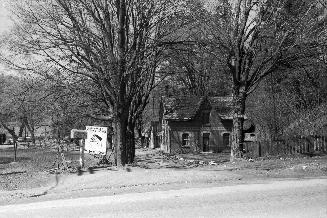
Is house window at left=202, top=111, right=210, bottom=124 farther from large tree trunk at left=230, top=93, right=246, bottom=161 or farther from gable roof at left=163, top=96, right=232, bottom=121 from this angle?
large tree trunk at left=230, top=93, right=246, bottom=161

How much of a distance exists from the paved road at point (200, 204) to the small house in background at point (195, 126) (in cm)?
3957

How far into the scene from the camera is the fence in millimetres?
28547

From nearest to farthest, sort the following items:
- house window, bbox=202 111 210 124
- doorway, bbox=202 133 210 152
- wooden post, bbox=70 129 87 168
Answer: wooden post, bbox=70 129 87 168, doorway, bbox=202 133 210 152, house window, bbox=202 111 210 124

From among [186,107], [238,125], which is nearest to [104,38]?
[238,125]

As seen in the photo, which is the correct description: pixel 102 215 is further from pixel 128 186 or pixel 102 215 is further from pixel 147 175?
pixel 147 175

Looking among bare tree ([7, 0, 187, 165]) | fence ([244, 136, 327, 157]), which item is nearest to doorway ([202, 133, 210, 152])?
Result: fence ([244, 136, 327, 157])

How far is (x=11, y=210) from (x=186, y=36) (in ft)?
56.1

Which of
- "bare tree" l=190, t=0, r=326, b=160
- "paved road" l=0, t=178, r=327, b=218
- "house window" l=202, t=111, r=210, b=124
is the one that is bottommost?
"paved road" l=0, t=178, r=327, b=218

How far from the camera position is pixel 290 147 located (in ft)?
96.6

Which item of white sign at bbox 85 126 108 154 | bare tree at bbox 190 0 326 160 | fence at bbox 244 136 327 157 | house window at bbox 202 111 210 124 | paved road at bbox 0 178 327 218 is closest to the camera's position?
paved road at bbox 0 178 327 218

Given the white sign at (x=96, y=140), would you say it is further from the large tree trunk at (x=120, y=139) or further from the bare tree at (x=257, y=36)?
the bare tree at (x=257, y=36)

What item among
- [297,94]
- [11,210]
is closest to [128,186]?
[11,210]

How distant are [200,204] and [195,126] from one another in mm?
42486

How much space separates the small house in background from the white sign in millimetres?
31983
